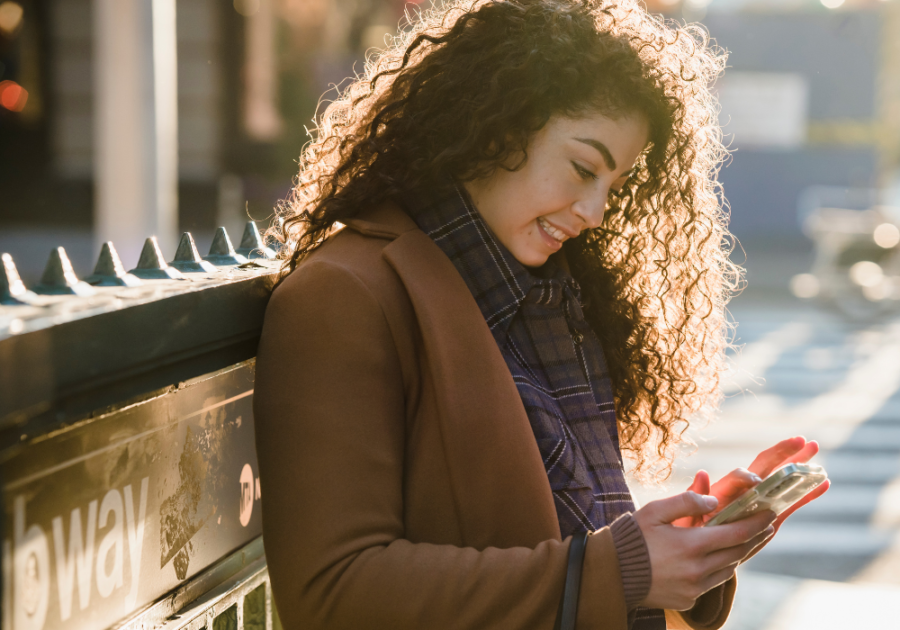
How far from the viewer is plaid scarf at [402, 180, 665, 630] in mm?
1496

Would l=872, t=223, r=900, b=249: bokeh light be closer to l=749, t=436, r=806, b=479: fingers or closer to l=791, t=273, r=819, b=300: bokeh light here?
l=791, t=273, r=819, b=300: bokeh light

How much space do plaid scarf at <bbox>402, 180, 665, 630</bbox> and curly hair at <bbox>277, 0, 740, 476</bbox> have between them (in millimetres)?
90

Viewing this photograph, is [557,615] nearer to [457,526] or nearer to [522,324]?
[457,526]

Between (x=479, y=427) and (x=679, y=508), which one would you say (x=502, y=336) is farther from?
(x=679, y=508)

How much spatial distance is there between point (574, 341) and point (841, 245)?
11.9 metres

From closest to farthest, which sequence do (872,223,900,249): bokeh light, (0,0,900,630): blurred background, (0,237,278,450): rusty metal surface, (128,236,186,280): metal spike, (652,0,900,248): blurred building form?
(0,237,278,450): rusty metal surface → (128,236,186,280): metal spike → (0,0,900,630): blurred background → (872,223,900,249): bokeh light → (652,0,900,248): blurred building

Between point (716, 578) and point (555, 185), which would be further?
point (555, 185)

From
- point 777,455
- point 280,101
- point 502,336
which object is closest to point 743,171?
point 280,101

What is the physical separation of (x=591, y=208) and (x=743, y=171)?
19.8 meters

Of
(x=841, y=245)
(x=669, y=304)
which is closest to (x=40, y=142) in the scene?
(x=841, y=245)

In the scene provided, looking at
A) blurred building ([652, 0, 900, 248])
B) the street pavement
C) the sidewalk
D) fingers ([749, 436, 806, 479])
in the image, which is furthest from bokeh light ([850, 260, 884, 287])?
fingers ([749, 436, 806, 479])

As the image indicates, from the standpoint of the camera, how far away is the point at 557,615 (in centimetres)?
127

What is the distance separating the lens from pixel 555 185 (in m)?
1.59

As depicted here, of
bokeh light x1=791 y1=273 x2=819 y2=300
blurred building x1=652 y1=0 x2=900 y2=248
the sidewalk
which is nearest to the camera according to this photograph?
the sidewalk
